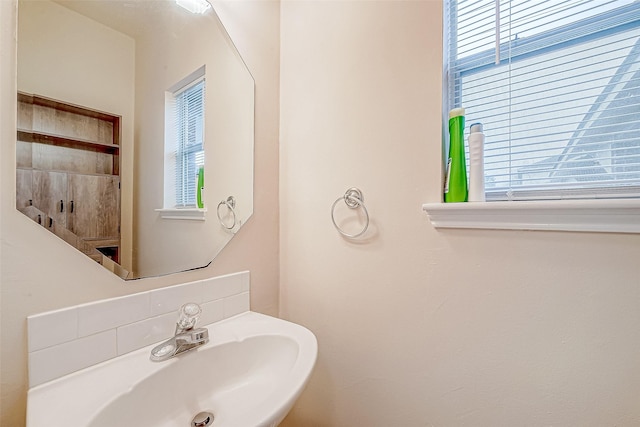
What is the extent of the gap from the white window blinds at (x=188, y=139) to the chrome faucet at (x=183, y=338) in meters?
0.34

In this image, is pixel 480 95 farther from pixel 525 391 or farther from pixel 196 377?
pixel 196 377

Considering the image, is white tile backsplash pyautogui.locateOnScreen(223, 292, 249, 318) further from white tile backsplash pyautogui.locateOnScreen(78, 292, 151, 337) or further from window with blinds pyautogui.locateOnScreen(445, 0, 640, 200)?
window with blinds pyautogui.locateOnScreen(445, 0, 640, 200)

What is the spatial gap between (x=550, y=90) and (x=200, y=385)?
1238mm

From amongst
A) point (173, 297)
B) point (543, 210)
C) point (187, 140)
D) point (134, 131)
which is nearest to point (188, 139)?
point (187, 140)

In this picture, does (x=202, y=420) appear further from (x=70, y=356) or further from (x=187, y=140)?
(x=187, y=140)

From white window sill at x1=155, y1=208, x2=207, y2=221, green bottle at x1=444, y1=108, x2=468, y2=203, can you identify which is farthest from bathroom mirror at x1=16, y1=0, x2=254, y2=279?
green bottle at x1=444, y1=108, x2=468, y2=203

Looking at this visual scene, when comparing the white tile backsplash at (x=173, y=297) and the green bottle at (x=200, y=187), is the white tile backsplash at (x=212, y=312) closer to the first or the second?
the white tile backsplash at (x=173, y=297)

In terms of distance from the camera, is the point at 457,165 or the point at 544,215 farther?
the point at 457,165

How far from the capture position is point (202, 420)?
0.66 meters

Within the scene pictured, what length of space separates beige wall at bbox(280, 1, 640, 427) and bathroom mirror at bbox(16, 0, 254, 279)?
29 centimetres

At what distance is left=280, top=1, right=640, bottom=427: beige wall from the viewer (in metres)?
0.60

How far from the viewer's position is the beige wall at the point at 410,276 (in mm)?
600

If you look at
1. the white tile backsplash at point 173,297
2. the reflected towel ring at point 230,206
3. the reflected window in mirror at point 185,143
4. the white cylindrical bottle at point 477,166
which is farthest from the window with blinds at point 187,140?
the white cylindrical bottle at point 477,166

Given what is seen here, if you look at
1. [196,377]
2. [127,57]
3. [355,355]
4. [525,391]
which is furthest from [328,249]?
[127,57]
